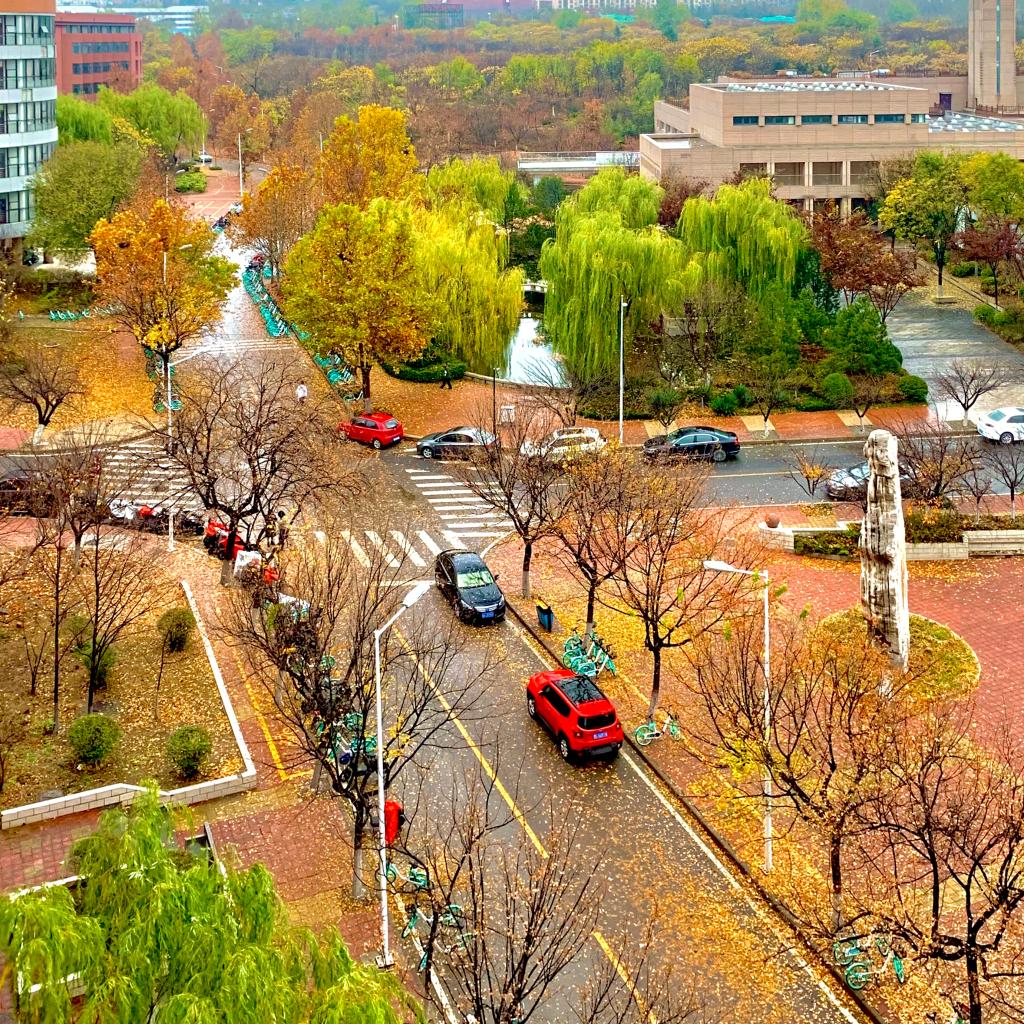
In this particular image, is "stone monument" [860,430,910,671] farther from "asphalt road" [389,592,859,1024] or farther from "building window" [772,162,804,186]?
"building window" [772,162,804,186]

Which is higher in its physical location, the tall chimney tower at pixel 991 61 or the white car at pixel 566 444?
the tall chimney tower at pixel 991 61

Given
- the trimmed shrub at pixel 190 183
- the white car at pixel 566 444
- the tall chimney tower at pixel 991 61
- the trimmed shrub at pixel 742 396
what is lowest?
the white car at pixel 566 444

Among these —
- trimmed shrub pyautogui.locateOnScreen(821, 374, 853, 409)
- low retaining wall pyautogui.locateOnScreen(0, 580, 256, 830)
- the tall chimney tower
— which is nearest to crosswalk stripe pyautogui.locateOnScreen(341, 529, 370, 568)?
low retaining wall pyautogui.locateOnScreen(0, 580, 256, 830)

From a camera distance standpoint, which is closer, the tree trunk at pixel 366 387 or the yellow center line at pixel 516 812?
the yellow center line at pixel 516 812

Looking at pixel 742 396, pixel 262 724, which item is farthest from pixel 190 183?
pixel 262 724

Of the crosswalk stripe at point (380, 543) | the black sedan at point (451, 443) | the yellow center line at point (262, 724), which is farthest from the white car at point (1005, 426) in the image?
the yellow center line at point (262, 724)

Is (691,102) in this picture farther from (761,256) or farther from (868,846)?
(868,846)

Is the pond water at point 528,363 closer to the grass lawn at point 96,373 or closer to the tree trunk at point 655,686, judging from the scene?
the grass lawn at point 96,373
